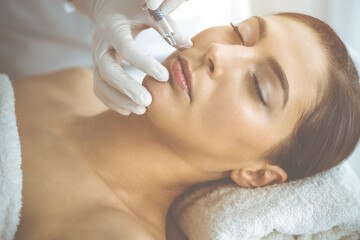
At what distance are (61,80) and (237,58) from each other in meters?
0.99

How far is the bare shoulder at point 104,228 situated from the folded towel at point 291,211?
30 centimetres

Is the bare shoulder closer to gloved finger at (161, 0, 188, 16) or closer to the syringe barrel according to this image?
the syringe barrel

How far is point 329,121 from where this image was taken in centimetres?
113

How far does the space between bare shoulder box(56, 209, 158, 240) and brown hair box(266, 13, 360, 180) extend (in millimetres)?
554

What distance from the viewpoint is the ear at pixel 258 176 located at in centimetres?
121

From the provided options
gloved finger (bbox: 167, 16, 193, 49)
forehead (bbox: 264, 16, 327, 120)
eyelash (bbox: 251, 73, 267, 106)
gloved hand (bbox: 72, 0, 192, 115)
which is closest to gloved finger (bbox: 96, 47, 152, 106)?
gloved hand (bbox: 72, 0, 192, 115)

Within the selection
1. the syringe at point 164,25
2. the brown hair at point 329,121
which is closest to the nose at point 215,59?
the syringe at point 164,25

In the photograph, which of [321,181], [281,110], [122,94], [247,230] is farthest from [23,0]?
[321,181]

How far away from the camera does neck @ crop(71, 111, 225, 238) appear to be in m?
1.18

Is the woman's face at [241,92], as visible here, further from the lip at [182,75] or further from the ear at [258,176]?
the ear at [258,176]

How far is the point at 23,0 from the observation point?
5.48 feet

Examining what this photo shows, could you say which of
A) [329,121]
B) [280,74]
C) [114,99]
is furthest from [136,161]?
[329,121]

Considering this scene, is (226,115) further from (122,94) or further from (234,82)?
(122,94)

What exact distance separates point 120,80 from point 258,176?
2.15ft
